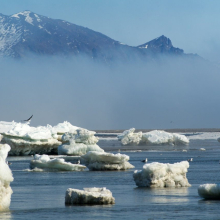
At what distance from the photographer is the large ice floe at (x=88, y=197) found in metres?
19.3

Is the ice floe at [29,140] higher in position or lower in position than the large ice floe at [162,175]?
higher

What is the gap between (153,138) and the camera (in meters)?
87.4

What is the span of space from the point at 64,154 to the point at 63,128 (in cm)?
1476

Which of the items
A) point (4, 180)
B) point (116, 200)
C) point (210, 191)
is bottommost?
point (116, 200)

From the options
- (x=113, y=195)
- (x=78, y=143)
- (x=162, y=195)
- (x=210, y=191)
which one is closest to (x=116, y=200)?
(x=113, y=195)

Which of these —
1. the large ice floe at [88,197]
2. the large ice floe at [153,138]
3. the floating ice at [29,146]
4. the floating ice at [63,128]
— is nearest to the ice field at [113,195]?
the large ice floe at [88,197]

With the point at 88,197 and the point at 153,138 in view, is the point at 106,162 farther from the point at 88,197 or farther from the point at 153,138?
the point at 153,138

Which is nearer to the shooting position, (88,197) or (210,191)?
(88,197)

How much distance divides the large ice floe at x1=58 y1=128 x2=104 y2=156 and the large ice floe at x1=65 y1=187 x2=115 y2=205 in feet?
103

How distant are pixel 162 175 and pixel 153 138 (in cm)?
6252

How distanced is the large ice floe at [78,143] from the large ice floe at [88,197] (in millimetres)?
31259

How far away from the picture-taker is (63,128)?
66938 millimetres

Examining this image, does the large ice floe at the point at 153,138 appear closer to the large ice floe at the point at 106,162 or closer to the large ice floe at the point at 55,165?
the large ice floe at the point at 106,162

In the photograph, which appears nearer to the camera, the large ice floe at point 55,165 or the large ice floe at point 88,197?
the large ice floe at point 88,197
